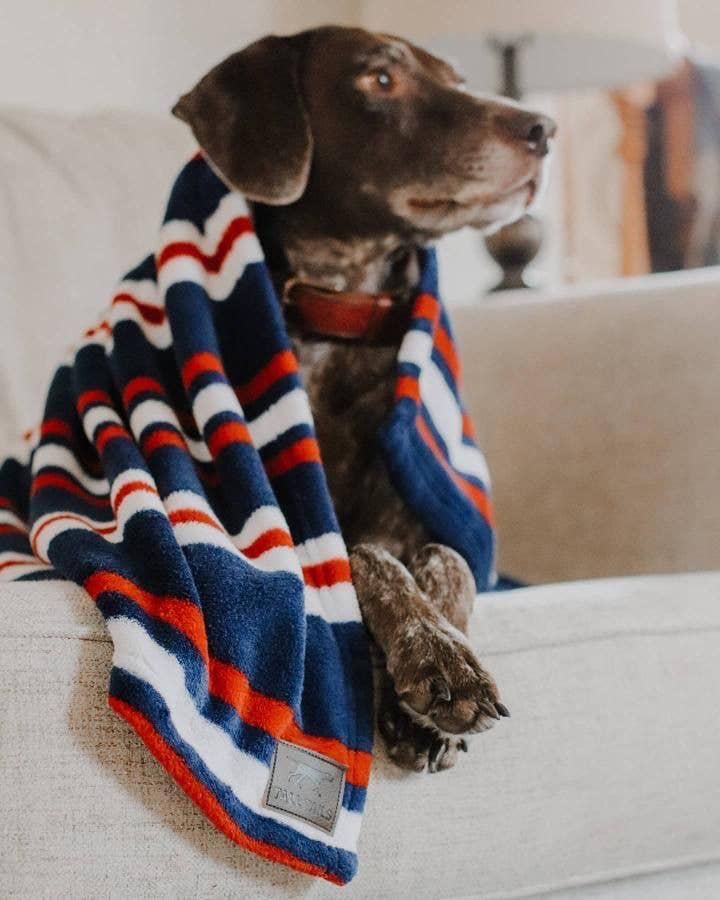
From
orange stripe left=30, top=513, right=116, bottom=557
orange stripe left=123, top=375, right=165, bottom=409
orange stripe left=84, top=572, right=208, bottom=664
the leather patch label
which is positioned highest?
orange stripe left=84, top=572, right=208, bottom=664

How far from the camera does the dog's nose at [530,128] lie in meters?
1.36

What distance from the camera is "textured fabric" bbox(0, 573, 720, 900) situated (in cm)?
75

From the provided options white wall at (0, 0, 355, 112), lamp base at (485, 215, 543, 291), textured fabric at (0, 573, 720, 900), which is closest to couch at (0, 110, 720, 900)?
textured fabric at (0, 573, 720, 900)

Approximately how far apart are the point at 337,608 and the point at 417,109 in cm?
72

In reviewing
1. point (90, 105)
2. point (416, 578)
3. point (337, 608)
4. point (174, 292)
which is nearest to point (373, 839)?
point (337, 608)

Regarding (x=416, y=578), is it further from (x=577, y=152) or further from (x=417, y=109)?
(x=577, y=152)

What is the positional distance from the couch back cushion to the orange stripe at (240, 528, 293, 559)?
0.74 m

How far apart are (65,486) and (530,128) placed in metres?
0.71

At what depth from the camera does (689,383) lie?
172 centimetres

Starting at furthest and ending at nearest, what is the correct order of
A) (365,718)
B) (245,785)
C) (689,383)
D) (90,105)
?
1. (90,105)
2. (689,383)
3. (365,718)
4. (245,785)

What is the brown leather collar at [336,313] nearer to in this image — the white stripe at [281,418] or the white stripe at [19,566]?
the white stripe at [281,418]

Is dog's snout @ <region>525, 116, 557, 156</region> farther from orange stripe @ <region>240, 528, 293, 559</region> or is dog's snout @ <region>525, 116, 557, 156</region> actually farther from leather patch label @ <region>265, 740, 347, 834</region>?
leather patch label @ <region>265, 740, 347, 834</region>

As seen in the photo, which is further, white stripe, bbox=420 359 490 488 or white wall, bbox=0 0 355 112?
white wall, bbox=0 0 355 112

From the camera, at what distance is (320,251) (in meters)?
1.42
